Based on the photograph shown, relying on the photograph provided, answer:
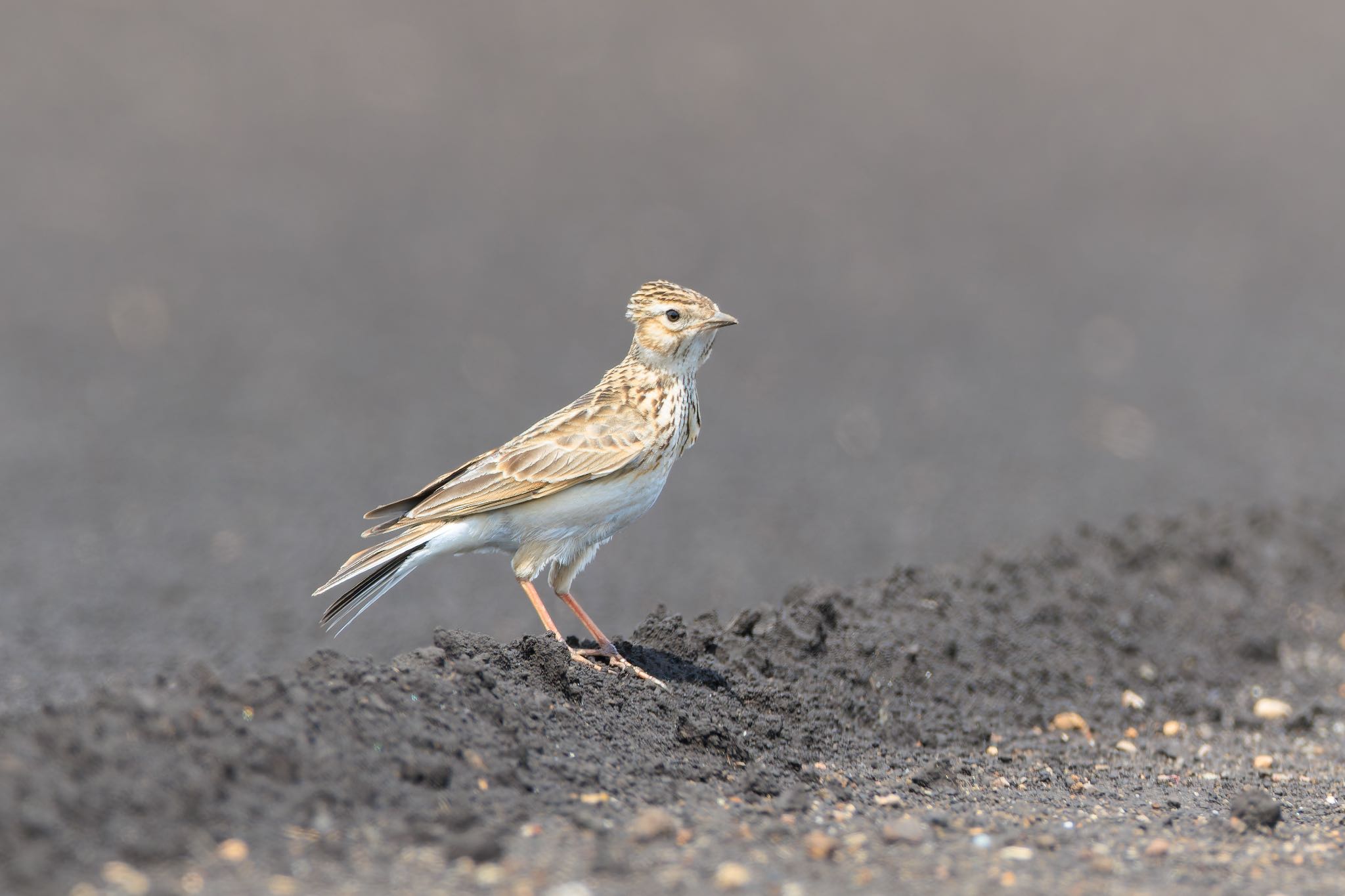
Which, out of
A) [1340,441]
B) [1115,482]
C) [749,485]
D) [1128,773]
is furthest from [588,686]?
[1340,441]

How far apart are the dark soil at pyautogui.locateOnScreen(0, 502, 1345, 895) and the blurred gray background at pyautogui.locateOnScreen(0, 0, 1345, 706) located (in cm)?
260

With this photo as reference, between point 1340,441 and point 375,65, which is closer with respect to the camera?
point 1340,441

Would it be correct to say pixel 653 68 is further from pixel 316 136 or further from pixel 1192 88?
pixel 1192 88

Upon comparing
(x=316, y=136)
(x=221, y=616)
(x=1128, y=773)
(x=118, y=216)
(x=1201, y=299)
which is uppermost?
(x=316, y=136)

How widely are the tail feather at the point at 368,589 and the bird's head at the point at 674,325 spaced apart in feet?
4.70

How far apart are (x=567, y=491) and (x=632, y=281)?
401 inches

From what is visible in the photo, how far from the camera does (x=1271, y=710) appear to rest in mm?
8641

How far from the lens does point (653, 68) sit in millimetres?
22500

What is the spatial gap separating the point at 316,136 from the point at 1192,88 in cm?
1327

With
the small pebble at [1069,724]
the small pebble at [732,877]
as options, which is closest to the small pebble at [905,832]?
the small pebble at [732,877]

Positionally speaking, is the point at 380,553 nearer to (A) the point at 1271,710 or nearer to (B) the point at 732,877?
(B) the point at 732,877

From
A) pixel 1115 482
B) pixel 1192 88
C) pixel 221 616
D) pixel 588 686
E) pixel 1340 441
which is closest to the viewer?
pixel 588 686

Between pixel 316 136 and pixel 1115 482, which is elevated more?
pixel 316 136

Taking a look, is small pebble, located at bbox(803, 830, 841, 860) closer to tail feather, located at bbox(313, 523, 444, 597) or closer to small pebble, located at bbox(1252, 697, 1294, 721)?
tail feather, located at bbox(313, 523, 444, 597)
